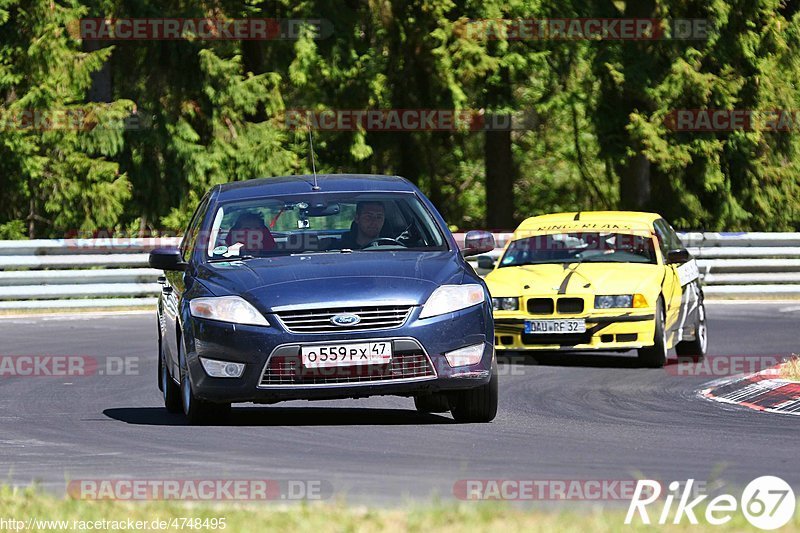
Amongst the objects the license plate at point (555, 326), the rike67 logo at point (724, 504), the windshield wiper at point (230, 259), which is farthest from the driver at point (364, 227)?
the license plate at point (555, 326)

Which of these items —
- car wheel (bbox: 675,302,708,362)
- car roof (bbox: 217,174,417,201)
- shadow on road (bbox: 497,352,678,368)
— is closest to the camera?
car roof (bbox: 217,174,417,201)

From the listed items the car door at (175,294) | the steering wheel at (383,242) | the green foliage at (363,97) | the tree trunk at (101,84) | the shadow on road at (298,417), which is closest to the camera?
the shadow on road at (298,417)

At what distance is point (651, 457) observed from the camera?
905cm

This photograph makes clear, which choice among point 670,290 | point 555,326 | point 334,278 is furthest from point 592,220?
point 334,278

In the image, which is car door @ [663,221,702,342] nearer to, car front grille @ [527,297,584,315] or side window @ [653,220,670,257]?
side window @ [653,220,670,257]

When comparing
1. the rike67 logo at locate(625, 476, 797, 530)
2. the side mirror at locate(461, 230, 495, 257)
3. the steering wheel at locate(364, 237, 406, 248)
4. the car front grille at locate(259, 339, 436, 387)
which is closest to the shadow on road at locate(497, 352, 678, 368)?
the side mirror at locate(461, 230, 495, 257)

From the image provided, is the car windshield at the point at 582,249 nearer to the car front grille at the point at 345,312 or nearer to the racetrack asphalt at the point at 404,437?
the racetrack asphalt at the point at 404,437

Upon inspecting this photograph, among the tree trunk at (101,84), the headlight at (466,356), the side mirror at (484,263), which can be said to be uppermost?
the tree trunk at (101,84)

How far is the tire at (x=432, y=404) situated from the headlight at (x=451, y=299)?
1.43 metres

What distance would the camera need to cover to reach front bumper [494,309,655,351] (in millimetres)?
15836

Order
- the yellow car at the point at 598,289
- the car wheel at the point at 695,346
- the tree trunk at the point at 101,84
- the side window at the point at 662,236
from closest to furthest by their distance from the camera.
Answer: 1. the yellow car at the point at 598,289
2. the side window at the point at 662,236
3. the car wheel at the point at 695,346
4. the tree trunk at the point at 101,84

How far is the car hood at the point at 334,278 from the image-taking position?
1020 centimetres

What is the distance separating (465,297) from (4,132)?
67.3ft

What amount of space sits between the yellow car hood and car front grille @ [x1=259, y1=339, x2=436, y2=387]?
20.0 ft
